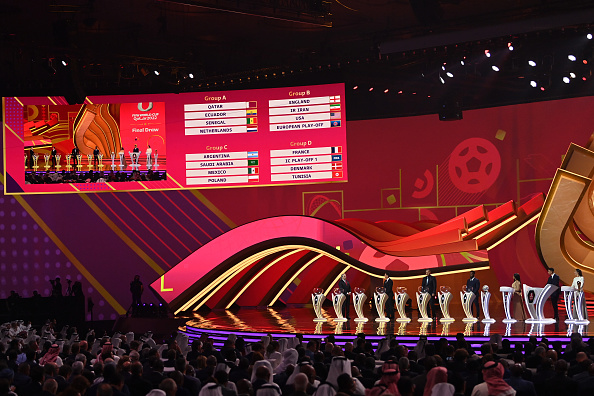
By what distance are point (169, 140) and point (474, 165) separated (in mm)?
8593

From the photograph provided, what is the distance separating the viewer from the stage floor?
43.9 ft

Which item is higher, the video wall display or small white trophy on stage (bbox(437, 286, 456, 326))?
the video wall display

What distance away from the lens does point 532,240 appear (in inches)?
809

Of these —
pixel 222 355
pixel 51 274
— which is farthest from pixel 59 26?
pixel 222 355

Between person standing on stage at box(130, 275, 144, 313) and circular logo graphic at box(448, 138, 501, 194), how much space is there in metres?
9.25

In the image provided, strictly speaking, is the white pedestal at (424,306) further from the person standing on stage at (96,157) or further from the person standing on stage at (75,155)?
the person standing on stage at (75,155)

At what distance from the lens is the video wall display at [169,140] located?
69.2ft

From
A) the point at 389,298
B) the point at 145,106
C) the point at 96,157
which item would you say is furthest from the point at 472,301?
the point at 96,157

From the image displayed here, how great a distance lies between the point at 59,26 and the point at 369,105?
8.82 m

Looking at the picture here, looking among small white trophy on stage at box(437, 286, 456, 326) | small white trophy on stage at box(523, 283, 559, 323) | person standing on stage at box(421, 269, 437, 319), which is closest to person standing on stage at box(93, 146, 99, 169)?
person standing on stage at box(421, 269, 437, 319)

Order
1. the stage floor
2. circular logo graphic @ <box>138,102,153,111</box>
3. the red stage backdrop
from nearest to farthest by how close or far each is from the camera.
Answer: the stage floor
the red stage backdrop
circular logo graphic @ <box>138,102,153,111</box>

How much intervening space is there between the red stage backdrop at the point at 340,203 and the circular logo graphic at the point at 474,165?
0.03 m

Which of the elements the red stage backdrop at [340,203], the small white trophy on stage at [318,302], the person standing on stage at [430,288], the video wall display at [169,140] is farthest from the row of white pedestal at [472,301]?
the video wall display at [169,140]

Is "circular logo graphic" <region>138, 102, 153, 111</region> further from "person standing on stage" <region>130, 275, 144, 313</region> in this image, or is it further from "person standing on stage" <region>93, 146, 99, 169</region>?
"person standing on stage" <region>130, 275, 144, 313</region>
